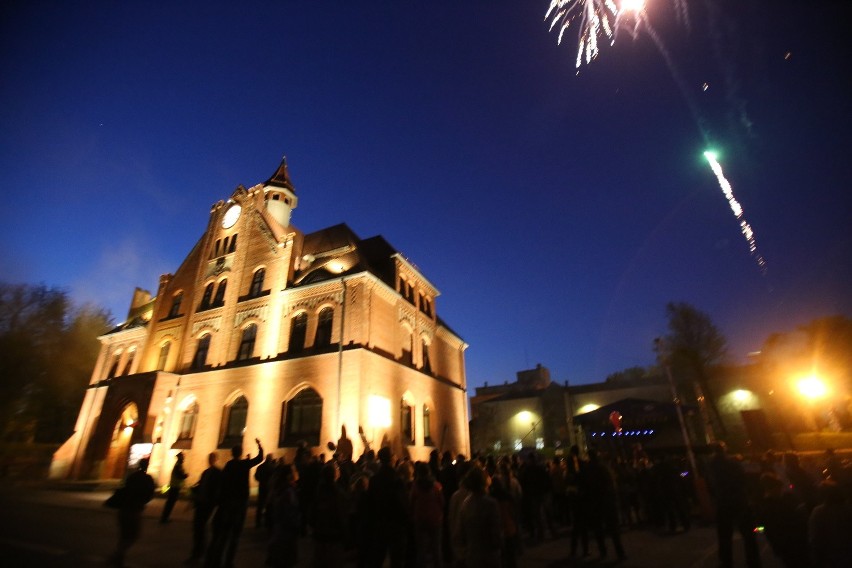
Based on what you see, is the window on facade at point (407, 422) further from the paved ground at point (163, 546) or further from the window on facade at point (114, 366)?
the window on facade at point (114, 366)

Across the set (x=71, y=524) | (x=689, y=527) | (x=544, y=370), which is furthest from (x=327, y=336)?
(x=544, y=370)

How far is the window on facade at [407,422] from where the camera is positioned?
21.1 meters

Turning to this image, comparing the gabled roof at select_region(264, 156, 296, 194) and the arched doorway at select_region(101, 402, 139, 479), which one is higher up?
the gabled roof at select_region(264, 156, 296, 194)

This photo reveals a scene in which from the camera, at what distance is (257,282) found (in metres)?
24.2

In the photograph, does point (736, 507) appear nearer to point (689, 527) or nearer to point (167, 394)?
point (689, 527)

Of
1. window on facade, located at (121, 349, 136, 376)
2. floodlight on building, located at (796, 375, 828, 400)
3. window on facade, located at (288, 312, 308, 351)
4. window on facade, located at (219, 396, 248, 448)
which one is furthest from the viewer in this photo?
window on facade, located at (121, 349, 136, 376)

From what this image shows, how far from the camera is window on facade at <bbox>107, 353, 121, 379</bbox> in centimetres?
2731

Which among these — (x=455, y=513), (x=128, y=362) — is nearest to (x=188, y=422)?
(x=128, y=362)

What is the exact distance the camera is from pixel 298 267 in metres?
24.2

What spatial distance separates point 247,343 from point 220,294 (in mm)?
4787

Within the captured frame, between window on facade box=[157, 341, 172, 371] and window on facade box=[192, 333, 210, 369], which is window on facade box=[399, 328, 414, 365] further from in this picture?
window on facade box=[157, 341, 172, 371]

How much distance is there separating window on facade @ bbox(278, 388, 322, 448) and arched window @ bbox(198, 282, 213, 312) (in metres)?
9.99

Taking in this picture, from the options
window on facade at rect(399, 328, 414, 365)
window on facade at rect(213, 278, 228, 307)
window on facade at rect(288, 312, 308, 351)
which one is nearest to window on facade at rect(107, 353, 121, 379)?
window on facade at rect(213, 278, 228, 307)

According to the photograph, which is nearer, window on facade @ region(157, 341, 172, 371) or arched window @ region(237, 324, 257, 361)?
arched window @ region(237, 324, 257, 361)
